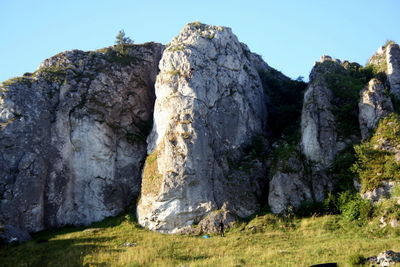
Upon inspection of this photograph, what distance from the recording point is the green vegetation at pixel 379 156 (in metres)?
26.9

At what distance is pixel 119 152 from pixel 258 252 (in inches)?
688

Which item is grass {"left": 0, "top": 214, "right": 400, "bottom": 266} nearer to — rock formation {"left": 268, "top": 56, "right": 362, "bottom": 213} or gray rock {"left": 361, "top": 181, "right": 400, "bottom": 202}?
rock formation {"left": 268, "top": 56, "right": 362, "bottom": 213}

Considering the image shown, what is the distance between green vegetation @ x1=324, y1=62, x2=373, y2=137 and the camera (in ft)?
104

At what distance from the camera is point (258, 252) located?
2192 centimetres

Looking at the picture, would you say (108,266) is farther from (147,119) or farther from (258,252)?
(147,119)

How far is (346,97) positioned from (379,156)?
285 inches

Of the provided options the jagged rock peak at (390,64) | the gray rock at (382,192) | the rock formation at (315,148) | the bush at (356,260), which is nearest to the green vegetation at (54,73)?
the rock formation at (315,148)

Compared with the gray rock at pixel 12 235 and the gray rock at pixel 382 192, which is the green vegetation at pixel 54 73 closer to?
the gray rock at pixel 12 235

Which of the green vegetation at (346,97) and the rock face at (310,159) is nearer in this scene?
the rock face at (310,159)

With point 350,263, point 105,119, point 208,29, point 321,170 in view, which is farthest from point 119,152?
point 350,263

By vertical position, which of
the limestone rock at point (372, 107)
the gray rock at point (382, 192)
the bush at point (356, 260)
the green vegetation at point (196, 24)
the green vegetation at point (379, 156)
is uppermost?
the green vegetation at point (196, 24)

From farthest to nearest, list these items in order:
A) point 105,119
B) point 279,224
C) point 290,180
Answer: point 105,119 → point 290,180 → point 279,224

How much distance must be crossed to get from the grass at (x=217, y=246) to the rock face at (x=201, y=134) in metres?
2.29

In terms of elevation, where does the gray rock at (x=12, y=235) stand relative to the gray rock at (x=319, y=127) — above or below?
below
